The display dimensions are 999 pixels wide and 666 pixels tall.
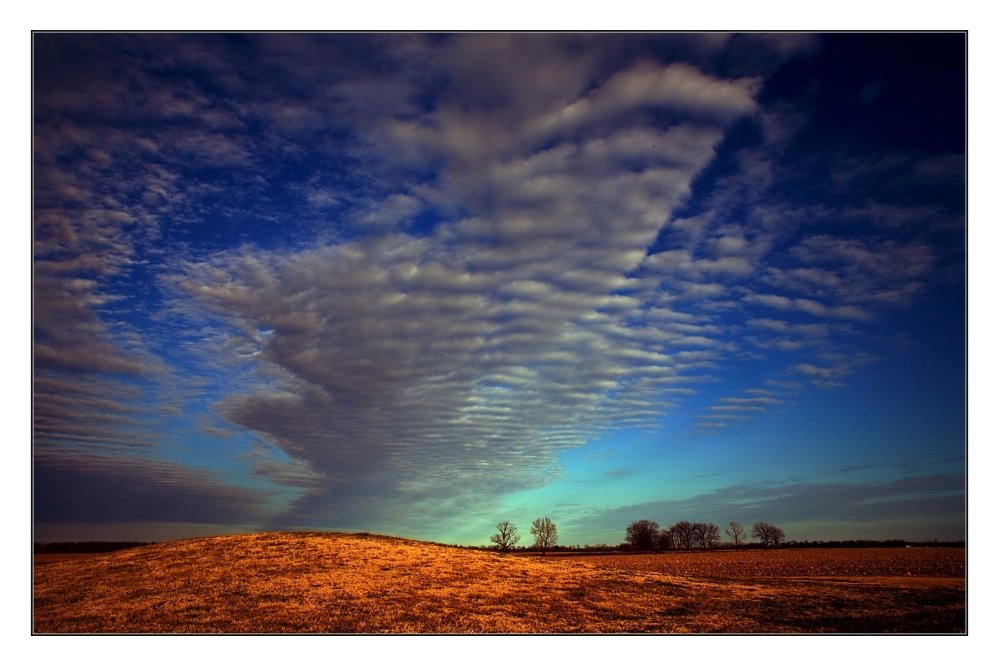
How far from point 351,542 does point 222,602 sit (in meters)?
19.4

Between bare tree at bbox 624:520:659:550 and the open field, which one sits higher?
the open field

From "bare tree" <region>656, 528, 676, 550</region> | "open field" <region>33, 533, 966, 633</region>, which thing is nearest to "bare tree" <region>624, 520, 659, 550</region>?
"bare tree" <region>656, 528, 676, 550</region>

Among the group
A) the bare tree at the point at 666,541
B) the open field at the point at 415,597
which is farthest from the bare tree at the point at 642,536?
the open field at the point at 415,597

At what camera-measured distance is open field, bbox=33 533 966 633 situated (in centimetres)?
3088

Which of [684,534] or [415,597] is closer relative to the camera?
[415,597]

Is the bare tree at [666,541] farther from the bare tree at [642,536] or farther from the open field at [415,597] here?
the open field at [415,597]

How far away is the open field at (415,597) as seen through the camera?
1216 inches

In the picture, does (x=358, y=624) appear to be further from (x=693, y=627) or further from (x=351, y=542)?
(x=351, y=542)

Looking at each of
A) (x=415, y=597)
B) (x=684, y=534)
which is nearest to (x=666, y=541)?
(x=684, y=534)

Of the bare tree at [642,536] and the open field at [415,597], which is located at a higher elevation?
the open field at [415,597]

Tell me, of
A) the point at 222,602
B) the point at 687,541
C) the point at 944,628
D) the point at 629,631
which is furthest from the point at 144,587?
the point at 687,541

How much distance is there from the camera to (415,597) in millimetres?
35688

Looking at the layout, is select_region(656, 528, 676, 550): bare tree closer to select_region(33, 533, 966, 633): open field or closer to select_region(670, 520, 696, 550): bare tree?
select_region(670, 520, 696, 550): bare tree

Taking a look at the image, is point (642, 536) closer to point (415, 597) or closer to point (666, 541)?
point (666, 541)
